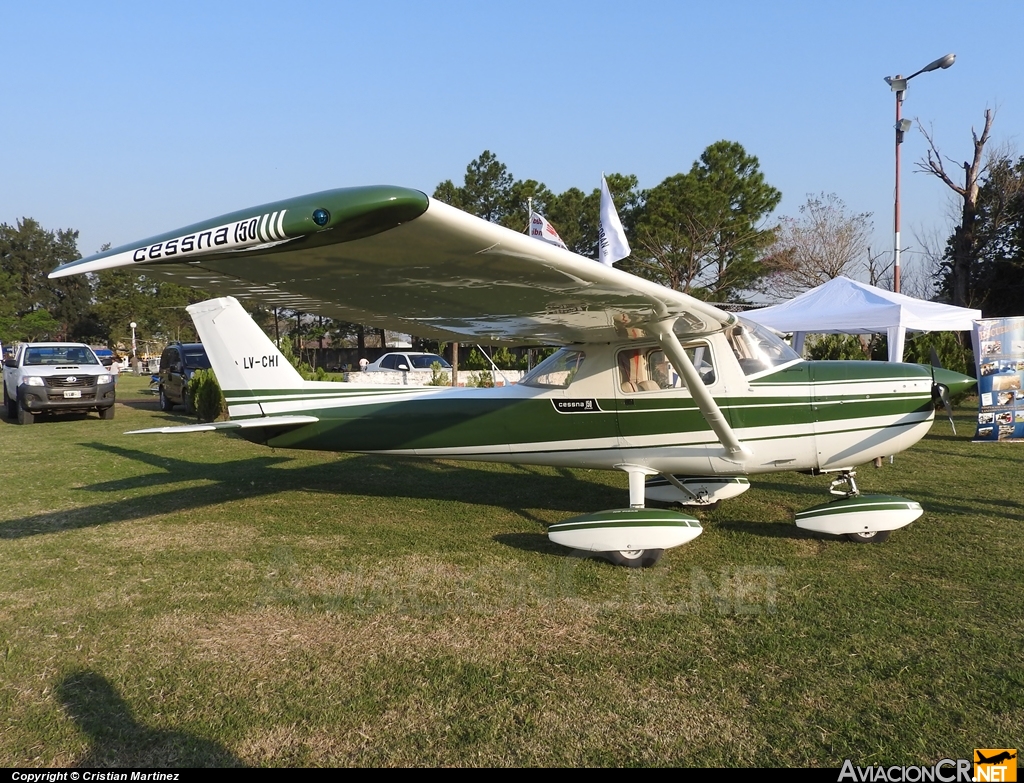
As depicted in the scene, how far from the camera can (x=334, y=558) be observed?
201 inches

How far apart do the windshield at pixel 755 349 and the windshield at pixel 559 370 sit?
1.38 meters

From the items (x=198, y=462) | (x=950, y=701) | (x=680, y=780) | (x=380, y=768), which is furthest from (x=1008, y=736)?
(x=198, y=462)

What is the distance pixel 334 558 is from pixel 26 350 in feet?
49.9

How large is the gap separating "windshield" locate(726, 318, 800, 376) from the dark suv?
1427 cm

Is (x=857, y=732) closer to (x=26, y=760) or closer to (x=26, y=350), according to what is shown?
(x=26, y=760)

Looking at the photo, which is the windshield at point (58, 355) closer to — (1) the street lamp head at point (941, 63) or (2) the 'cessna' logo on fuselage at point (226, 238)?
(2) the 'cessna' logo on fuselage at point (226, 238)

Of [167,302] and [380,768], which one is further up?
[167,302]

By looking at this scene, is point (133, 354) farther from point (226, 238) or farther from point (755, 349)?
point (226, 238)

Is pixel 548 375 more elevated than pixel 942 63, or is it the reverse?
pixel 942 63

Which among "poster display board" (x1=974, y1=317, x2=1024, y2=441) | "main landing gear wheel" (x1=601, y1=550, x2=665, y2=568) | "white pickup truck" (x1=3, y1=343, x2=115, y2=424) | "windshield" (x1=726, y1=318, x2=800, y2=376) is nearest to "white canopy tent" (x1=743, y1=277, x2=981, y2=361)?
"poster display board" (x1=974, y1=317, x2=1024, y2=441)

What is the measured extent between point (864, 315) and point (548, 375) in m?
9.91

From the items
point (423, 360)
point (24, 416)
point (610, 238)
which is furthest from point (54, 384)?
point (610, 238)

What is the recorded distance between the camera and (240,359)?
6.80 m

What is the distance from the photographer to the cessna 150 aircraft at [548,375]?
9.13ft
